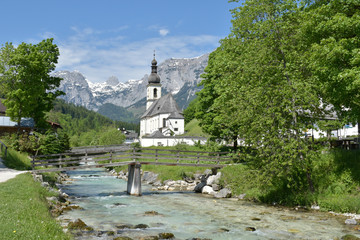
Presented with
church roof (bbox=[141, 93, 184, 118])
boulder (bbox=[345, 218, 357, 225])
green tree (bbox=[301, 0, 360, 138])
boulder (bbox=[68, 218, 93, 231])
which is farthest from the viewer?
church roof (bbox=[141, 93, 184, 118])

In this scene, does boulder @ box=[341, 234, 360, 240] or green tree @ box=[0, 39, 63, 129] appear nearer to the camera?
boulder @ box=[341, 234, 360, 240]

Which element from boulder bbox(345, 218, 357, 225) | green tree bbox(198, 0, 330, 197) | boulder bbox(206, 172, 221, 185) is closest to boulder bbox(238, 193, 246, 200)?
green tree bbox(198, 0, 330, 197)

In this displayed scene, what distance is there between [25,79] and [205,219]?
30412 millimetres

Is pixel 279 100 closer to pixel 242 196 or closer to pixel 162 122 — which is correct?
pixel 242 196

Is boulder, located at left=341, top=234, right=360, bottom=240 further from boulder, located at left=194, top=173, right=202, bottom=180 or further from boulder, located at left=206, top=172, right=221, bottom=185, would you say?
boulder, located at left=194, top=173, right=202, bottom=180

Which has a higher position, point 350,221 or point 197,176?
point 350,221

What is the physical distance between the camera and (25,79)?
37750mm

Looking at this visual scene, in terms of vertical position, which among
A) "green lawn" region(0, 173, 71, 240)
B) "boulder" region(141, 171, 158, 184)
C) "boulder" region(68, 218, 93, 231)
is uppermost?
"green lawn" region(0, 173, 71, 240)

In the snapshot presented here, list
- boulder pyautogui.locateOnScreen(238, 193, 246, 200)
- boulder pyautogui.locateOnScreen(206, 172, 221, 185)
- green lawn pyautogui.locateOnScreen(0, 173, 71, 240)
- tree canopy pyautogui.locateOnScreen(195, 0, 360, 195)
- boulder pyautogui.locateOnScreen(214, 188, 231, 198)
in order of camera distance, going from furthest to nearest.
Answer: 1. boulder pyautogui.locateOnScreen(206, 172, 221, 185)
2. boulder pyautogui.locateOnScreen(214, 188, 231, 198)
3. boulder pyautogui.locateOnScreen(238, 193, 246, 200)
4. tree canopy pyautogui.locateOnScreen(195, 0, 360, 195)
5. green lawn pyautogui.locateOnScreen(0, 173, 71, 240)

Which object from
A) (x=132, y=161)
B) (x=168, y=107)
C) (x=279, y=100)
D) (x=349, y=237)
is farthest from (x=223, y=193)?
(x=168, y=107)

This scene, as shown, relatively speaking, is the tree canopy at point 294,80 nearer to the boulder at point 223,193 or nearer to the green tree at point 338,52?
the green tree at point 338,52

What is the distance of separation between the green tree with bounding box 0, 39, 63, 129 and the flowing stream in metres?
18.6

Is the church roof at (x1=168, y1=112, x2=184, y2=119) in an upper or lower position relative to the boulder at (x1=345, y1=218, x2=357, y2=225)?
upper

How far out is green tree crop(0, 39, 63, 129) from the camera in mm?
36906
